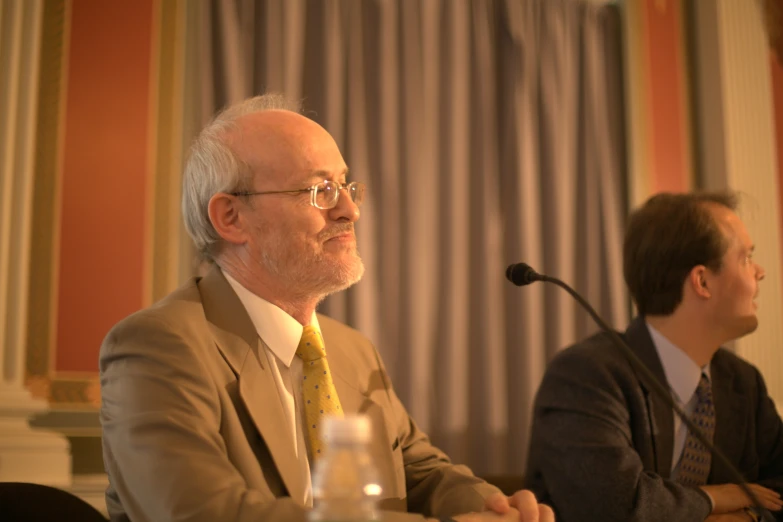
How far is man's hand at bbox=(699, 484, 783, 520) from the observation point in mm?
2209

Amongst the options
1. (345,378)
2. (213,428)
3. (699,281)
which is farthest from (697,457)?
(213,428)

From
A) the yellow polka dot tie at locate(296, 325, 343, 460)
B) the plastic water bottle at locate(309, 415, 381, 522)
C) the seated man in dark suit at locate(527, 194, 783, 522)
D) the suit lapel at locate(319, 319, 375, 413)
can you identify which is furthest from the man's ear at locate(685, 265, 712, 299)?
the plastic water bottle at locate(309, 415, 381, 522)

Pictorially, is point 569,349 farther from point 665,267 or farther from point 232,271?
point 232,271

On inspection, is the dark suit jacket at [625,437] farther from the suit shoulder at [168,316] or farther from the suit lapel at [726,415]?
the suit shoulder at [168,316]

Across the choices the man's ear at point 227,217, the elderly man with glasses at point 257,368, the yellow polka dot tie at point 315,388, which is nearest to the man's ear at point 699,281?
the elderly man with glasses at point 257,368

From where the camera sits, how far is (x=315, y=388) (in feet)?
6.23

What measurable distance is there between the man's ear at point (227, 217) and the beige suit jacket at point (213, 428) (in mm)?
98

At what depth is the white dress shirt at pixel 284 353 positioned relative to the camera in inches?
72.7

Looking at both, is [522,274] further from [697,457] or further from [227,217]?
[697,457]

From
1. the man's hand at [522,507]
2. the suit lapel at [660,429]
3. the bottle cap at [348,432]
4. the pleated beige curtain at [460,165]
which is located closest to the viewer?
the bottle cap at [348,432]

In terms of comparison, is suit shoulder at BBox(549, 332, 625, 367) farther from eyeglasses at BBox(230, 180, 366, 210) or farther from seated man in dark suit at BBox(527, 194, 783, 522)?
eyeglasses at BBox(230, 180, 366, 210)

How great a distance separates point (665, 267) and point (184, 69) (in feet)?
5.99

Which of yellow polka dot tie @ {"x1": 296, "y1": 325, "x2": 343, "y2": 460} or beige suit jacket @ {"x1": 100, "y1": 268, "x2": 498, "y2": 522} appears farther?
yellow polka dot tie @ {"x1": 296, "y1": 325, "x2": 343, "y2": 460}

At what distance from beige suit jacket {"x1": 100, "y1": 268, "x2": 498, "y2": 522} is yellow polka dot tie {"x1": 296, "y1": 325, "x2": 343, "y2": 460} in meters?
0.09
